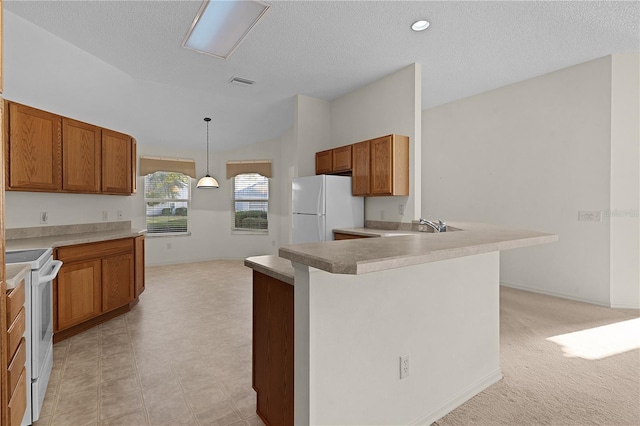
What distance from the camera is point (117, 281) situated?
11.3 feet

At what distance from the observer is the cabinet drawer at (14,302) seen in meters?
1.41

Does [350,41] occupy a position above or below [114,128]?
above

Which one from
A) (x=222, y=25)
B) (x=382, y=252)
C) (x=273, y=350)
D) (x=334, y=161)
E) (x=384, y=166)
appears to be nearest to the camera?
(x=382, y=252)

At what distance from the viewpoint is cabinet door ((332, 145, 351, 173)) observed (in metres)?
4.49

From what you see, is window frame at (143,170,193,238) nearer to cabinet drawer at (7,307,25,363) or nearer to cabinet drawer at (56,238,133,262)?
cabinet drawer at (56,238,133,262)

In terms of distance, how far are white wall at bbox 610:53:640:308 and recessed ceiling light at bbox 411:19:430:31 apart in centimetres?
240

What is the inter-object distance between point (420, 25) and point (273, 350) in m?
3.04

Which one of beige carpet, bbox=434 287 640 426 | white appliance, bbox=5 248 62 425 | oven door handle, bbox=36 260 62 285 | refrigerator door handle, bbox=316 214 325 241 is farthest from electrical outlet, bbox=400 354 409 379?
refrigerator door handle, bbox=316 214 325 241

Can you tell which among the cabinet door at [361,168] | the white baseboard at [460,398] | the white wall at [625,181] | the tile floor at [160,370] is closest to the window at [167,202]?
the tile floor at [160,370]

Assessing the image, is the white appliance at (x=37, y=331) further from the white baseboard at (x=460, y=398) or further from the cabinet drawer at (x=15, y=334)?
the white baseboard at (x=460, y=398)

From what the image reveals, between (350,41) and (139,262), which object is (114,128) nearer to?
(139,262)

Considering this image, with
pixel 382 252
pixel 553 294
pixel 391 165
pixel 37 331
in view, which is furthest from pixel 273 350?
pixel 553 294

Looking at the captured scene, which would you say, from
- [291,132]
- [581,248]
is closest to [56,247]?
[291,132]

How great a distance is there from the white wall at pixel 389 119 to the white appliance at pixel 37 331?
352 cm
